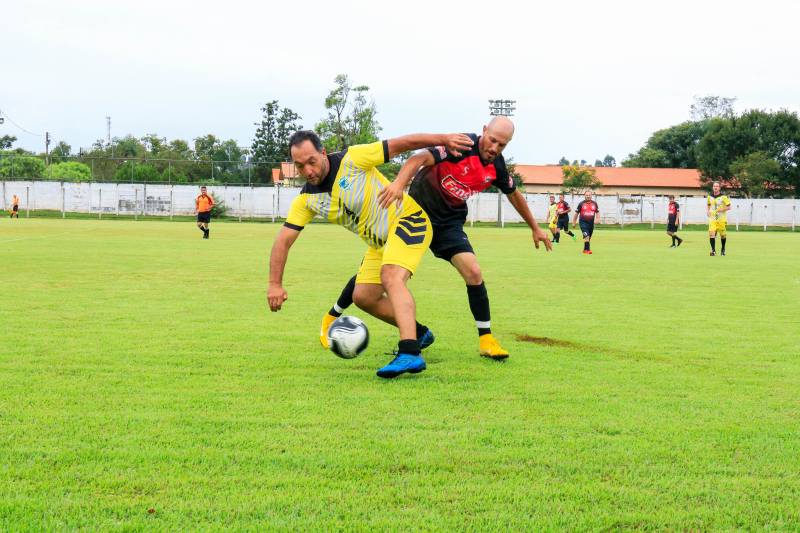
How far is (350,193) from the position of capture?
4.85 m

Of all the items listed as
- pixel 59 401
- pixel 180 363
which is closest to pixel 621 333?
pixel 180 363

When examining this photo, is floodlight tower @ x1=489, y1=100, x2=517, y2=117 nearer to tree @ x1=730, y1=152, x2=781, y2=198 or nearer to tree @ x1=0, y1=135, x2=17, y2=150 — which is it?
tree @ x1=730, y1=152, x2=781, y2=198

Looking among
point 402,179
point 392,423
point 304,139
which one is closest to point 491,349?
point 402,179

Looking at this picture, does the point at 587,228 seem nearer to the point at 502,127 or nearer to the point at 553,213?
the point at 553,213

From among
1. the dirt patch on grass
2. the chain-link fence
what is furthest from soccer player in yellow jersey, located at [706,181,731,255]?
the chain-link fence

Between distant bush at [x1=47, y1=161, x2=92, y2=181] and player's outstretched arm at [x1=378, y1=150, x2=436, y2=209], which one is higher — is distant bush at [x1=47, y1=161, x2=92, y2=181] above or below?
above

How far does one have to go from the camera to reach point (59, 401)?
3.93m

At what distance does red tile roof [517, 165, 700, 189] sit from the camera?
7456cm

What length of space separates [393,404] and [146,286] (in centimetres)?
696

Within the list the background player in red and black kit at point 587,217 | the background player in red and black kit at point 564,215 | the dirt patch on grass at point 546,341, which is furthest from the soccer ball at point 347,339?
the background player in red and black kit at point 564,215

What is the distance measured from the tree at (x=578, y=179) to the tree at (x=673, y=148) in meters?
25.5

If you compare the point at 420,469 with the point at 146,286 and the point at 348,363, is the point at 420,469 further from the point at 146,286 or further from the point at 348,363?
the point at 146,286

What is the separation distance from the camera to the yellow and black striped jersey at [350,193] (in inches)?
190

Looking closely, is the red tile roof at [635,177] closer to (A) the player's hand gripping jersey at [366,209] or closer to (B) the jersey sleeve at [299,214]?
(A) the player's hand gripping jersey at [366,209]
